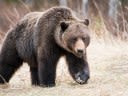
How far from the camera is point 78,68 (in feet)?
29.7

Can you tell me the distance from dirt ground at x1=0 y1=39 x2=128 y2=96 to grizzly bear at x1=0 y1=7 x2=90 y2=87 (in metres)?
0.25

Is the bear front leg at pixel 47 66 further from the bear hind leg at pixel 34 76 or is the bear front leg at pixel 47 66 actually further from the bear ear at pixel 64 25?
the bear hind leg at pixel 34 76

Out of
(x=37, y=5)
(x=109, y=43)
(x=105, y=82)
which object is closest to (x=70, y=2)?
(x=37, y=5)

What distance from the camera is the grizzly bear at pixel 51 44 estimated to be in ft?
28.7

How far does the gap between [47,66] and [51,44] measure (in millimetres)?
354

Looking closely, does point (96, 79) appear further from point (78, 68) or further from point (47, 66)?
point (47, 66)

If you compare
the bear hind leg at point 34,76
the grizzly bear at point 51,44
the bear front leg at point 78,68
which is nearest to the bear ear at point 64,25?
the grizzly bear at point 51,44

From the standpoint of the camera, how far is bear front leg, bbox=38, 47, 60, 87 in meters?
8.88

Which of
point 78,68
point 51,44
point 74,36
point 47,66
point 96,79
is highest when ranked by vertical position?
point 74,36

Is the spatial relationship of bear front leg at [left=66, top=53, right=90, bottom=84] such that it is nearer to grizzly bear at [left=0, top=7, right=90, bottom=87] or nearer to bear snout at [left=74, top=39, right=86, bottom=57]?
grizzly bear at [left=0, top=7, right=90, bottom=87]

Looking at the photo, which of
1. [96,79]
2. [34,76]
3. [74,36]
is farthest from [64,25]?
[34,76]

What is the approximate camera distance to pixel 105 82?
9.02 metres

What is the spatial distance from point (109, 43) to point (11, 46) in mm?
3987

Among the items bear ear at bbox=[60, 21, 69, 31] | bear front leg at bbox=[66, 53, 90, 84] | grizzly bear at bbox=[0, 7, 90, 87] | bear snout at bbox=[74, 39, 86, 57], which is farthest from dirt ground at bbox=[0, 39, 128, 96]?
bear ear at bbox=[60, 21, 69, 31]
